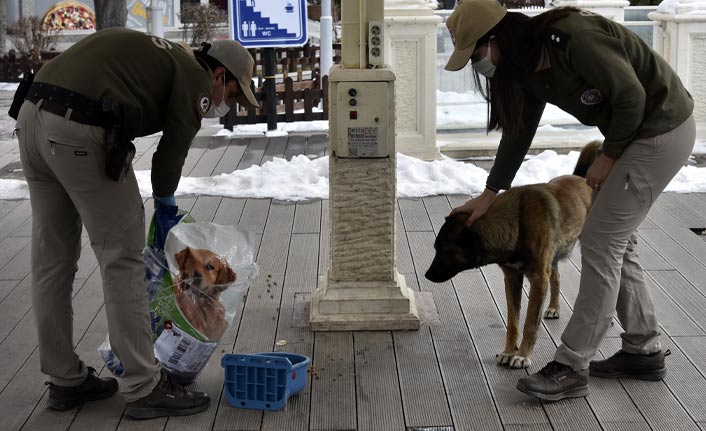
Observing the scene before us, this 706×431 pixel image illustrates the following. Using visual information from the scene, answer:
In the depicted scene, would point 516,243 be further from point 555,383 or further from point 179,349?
point 179,349

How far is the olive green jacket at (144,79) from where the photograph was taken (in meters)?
3.86

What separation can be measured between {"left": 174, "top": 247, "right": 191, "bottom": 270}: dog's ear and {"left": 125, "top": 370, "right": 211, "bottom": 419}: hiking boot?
1.51 feet

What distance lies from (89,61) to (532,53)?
1.76 meters

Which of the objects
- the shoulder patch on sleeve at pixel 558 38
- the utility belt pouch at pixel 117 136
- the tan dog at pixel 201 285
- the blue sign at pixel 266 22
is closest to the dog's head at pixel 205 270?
the tan dog at pixel 201 285

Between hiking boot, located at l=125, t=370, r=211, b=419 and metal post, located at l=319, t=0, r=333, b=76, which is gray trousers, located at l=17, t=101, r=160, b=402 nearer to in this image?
hiking boot, located at l=125, t=370, r=211, b=419

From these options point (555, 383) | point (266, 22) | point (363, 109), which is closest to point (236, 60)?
point (363, 109)

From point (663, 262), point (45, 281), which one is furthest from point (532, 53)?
point (663, 262)

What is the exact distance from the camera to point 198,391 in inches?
176

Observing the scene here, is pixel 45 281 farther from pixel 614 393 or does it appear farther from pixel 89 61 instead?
pixel 614 393

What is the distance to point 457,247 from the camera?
462cm

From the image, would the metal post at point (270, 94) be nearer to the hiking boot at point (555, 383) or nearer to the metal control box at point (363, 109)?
the metal control box at point (363, 109)

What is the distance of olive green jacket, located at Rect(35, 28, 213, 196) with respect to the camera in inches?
152

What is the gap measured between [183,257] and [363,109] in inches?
56.8

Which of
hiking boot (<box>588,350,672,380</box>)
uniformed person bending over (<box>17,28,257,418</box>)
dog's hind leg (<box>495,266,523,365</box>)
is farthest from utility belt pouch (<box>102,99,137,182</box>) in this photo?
hiking boot (<box>588,350,672,380</box>)
